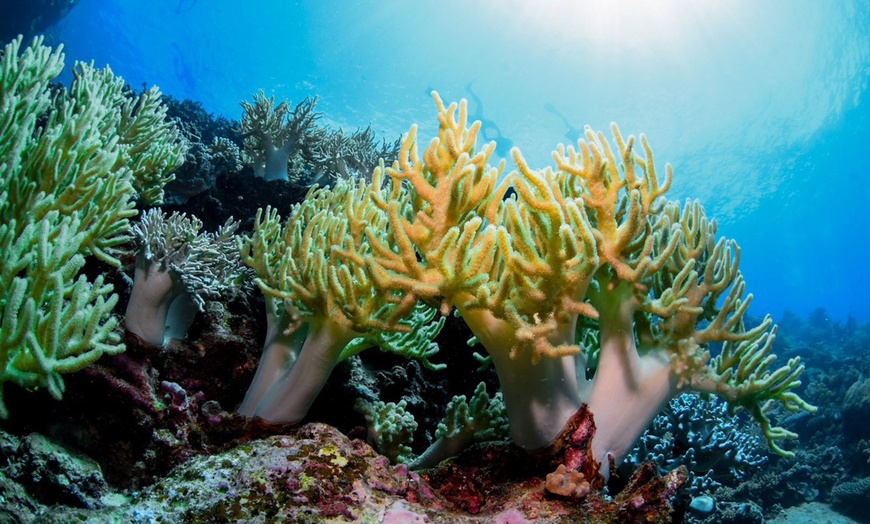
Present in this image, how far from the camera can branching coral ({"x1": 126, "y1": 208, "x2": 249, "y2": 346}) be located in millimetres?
3479

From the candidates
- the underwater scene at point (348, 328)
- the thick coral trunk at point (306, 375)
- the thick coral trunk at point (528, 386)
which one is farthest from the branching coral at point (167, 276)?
the thick coral trunk at point (528, 386)

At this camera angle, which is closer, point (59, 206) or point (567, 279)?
point (567, 279)

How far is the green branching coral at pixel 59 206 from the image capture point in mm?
2062

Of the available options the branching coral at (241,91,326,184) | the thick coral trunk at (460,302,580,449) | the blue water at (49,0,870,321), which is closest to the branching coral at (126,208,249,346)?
the thick coral trunk at (460,302,580,449)

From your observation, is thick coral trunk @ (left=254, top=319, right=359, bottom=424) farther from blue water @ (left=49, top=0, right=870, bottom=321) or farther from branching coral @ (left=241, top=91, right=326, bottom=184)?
blue water @ (left=49, top=0, right=870, bottom=321)

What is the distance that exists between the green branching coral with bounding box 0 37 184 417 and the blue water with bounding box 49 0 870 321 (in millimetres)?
47335

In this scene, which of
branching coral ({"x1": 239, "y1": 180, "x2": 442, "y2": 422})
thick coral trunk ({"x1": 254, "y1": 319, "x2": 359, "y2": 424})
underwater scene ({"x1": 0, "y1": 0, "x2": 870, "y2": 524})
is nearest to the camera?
underwater scene ({"x1": 0, "y1": 0, "x2": 870, "y2": 524})

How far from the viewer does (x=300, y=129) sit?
7133 millimetres

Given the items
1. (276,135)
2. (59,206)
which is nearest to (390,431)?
(59,206)

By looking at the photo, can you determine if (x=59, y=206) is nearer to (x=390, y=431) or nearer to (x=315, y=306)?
(x=315, y=306)

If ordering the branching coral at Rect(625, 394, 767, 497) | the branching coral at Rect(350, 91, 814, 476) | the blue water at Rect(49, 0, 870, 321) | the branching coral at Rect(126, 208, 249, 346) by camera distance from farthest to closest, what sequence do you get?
the blue water at Rect(49, 0, 870, 321) → the branching coral at Rect(625, 394, 767, 497) → the branching coral at Rect(126, 208, 249, 346) → the branching coral at Rect(350, 91, 814, 476)

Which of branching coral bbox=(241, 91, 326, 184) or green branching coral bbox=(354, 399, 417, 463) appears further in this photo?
branching coral bbox=(241, 91, 326, 184)

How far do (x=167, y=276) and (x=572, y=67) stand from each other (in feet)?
187

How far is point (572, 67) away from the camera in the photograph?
172ft
